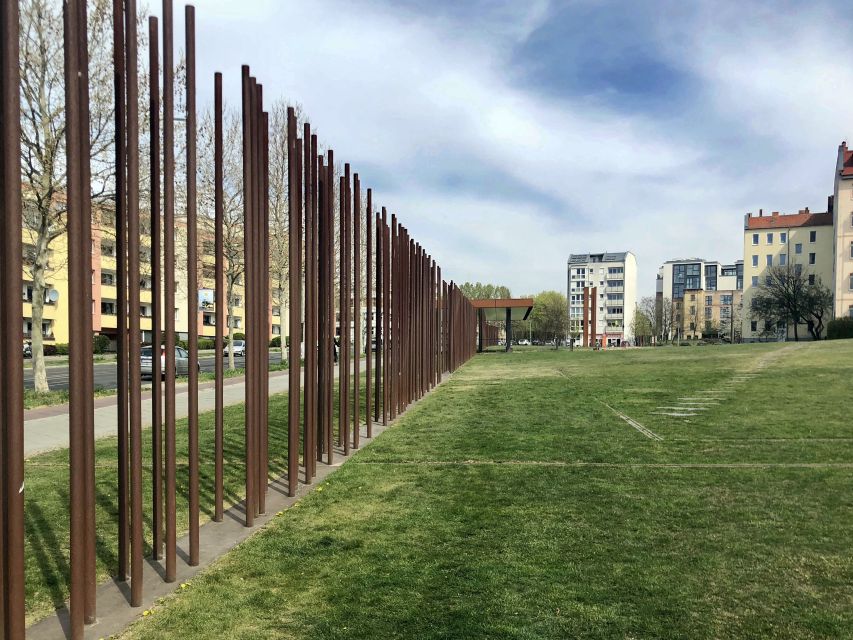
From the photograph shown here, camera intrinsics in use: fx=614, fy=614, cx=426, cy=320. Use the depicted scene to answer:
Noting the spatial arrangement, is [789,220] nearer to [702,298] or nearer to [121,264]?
[702,298]

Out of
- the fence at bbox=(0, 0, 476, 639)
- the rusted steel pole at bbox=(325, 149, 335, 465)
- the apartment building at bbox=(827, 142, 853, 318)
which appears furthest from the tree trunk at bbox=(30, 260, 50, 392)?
the apartment building at bbox=(827, 142, 853, 318)

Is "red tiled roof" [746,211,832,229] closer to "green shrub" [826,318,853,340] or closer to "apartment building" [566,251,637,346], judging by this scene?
"apartment building" [566,251,637,346]

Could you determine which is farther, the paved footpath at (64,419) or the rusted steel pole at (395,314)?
the rusted steel pole at (395,314)

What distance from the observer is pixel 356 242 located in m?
8.88

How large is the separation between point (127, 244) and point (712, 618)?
3.91 m

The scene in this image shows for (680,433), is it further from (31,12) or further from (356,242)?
(31,12)

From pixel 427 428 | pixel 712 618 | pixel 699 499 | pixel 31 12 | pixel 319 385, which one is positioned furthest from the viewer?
pixel 31 12

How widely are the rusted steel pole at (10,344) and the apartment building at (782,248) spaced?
89090 millimetres

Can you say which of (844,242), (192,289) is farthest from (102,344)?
(844,242)

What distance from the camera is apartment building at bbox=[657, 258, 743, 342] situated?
10625 centimetres

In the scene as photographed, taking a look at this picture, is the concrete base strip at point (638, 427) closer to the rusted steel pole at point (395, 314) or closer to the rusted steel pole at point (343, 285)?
the rusted steel pole at point (395, 314)

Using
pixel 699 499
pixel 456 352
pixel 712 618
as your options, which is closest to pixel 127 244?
pixel 712 618

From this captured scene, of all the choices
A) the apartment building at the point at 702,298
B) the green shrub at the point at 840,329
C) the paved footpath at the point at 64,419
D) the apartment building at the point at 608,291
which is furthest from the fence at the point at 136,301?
the apartment building at the point at 608,291

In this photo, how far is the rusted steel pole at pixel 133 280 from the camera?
350cm
